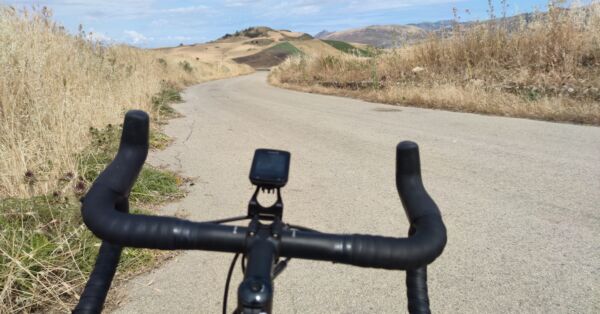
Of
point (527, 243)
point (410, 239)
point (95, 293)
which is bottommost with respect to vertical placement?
point (527, 243)

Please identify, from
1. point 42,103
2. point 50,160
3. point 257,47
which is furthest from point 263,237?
point 257,47

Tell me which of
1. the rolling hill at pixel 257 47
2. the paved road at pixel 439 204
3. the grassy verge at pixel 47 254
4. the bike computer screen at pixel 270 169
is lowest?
the paved road at pixel 439 204

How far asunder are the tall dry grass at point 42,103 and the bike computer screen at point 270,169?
9.85 ft

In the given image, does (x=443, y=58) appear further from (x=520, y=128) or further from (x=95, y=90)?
(x=95, y=90)

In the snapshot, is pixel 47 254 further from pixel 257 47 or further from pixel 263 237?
pixel 257 47

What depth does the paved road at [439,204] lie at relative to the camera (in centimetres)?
285

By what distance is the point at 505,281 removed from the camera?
2.98 m

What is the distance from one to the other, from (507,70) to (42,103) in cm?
1055

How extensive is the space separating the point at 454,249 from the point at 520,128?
5.15 metres

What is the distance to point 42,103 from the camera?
17.0 feet

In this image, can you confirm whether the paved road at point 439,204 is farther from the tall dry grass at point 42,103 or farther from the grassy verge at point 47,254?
the tall dry grass at point 42,103

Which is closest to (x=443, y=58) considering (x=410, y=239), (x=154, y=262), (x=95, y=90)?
(x=95, y=90)

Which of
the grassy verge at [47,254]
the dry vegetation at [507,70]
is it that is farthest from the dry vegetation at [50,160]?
the dry vegetation at [507,70]

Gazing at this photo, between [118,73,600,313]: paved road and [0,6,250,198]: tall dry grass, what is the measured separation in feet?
3.79
